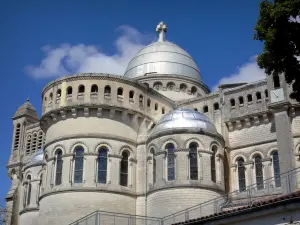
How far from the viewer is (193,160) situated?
3794cm

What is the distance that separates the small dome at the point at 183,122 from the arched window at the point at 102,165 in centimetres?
390

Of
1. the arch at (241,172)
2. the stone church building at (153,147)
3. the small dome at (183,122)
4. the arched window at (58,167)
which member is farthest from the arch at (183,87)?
the arched window at (58,167)

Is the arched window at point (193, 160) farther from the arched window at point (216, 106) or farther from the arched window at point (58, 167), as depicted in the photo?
the arched window at point (58, 167)

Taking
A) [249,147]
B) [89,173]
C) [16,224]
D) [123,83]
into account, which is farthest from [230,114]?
[16,224]

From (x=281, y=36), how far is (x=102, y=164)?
2132cm

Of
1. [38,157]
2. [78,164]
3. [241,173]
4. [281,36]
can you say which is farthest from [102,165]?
[281,36]

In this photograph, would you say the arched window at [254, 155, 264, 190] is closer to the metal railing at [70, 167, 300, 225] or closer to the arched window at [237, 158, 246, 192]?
the arched window at [237, 158, 246, 192]

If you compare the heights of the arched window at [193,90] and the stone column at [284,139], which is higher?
the arched window at [193,90]

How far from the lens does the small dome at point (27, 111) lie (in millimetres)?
54906

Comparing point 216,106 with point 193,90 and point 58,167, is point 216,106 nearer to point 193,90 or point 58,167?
point 193,90

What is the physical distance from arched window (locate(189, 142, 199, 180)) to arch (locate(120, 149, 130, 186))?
16.7 feet

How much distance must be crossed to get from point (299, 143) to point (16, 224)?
1099 inches

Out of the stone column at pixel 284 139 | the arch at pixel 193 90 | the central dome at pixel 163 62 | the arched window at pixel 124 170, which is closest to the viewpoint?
the stone column at pixel 284 139

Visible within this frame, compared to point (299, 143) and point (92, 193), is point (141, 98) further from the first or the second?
point (299, 143)
